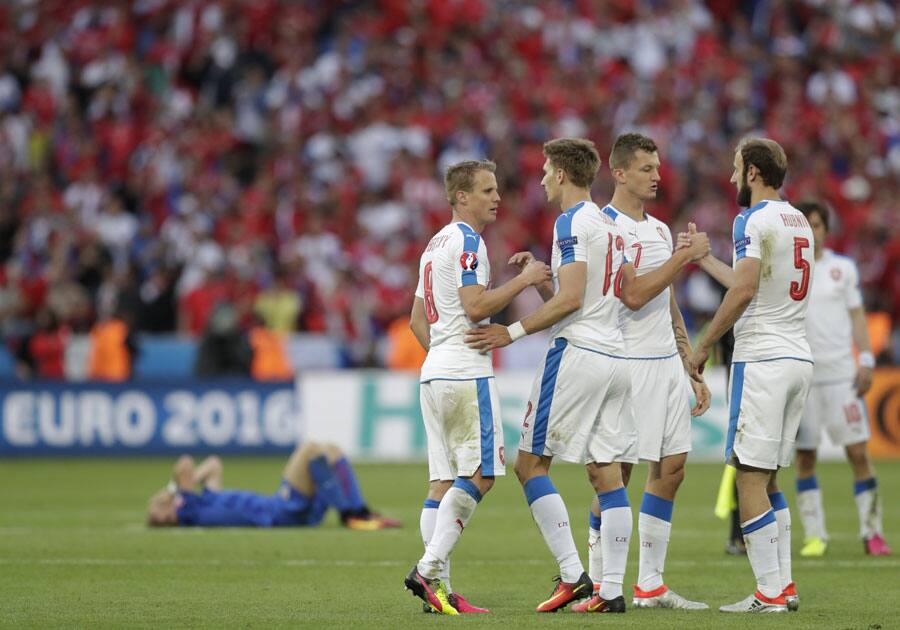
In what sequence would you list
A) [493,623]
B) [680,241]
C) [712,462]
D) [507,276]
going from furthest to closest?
[507,276]
[712,462]
[680,241]
[493,623]

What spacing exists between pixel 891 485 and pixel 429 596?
9763 millimetres

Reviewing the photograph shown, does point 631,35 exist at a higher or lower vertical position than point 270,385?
higher

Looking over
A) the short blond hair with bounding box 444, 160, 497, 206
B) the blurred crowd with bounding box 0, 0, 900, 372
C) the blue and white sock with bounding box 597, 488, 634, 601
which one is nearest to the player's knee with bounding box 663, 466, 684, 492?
the blue and white sock with bounding box 597, 488, 634, 601

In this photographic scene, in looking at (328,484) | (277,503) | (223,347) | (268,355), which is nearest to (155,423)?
(223,347)

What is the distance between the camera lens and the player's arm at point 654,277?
27.6ft

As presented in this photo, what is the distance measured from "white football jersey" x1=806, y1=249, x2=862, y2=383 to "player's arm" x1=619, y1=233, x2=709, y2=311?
3.20 metres

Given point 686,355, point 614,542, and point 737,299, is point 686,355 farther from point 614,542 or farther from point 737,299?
point 614,542

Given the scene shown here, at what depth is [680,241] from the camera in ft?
28.0

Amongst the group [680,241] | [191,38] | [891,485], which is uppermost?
[191,38]

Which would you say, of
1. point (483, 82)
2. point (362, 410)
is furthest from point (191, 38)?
point (362, 410)

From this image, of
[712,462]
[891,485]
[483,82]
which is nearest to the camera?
[891,485]

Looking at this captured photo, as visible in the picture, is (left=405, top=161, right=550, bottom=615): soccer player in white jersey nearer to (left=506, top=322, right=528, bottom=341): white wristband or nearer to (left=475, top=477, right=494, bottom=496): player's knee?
(left=475, top=477, right=494, bottom=496): player's knee

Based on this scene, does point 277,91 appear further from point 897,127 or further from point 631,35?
point 897,127

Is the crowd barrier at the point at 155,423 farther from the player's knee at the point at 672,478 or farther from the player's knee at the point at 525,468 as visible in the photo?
the player's knee at the point at 525,468
